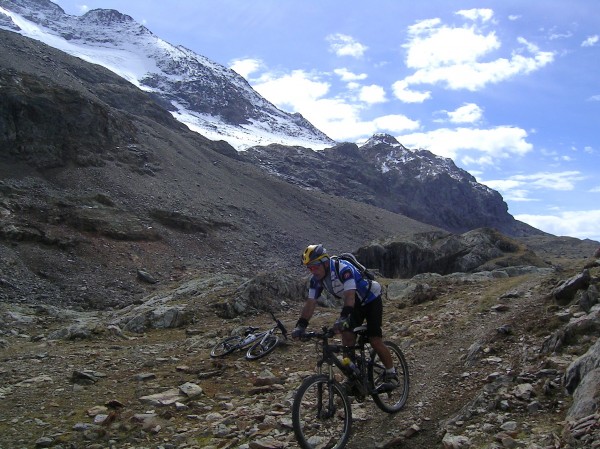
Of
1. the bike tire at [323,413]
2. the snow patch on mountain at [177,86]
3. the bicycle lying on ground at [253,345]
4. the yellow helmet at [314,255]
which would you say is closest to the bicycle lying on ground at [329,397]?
the bike tire at [323,413]

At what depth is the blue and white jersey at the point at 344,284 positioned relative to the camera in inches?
267

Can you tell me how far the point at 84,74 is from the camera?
10025 centimetres

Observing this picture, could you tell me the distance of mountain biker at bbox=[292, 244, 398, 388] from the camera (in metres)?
6.56

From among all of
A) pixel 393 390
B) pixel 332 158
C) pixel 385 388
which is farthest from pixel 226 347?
pixel 332 158

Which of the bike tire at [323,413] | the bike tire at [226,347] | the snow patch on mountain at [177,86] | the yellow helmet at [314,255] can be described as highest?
the snow patch on mountain at [177,86]

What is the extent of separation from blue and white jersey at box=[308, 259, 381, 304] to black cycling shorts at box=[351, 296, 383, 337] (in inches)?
2.8

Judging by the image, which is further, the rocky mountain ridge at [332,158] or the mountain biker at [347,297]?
the rocky mountain ridge at [332,158]

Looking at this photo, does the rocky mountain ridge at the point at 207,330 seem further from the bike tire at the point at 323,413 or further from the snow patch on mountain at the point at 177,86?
the snow patch on mountain at the point at 177,86

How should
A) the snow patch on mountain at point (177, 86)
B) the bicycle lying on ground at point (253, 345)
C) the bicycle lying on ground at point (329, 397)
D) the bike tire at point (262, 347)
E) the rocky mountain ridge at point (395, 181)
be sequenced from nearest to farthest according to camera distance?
the bicycle lying on ground at point (329, 397)
the bike tire at point (262, 347)
the bicycle lying on ground at point (253, 345)
the rocky mountain ridge at point (395, 181)
the snow patch on mountain at point (177, 86)

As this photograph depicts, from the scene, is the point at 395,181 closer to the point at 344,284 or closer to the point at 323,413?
the point at 344,284

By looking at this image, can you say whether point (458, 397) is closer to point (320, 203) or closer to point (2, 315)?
point (2, 315)

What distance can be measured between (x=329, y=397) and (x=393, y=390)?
1585 millimetres

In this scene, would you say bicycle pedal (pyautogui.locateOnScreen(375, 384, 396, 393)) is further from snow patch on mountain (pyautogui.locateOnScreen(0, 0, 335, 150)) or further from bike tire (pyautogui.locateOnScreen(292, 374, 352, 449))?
snow patch on mountain (pyautogui.locateOnScreen(0, 0, 335, 150))

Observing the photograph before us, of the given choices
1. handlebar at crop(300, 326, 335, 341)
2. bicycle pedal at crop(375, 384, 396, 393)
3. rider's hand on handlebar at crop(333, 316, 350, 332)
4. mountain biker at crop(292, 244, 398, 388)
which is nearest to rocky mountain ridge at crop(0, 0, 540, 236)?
mountain biker at crop(292, 244, 398, 388)
